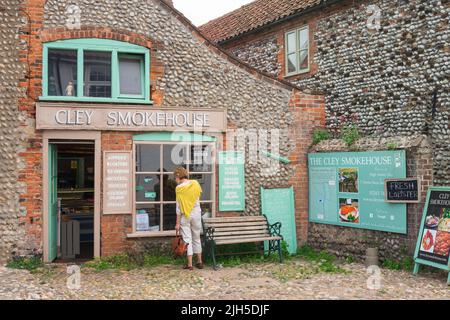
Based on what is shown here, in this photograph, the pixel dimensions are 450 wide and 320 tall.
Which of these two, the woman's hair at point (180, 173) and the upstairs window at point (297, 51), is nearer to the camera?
the woman's hair at point (180, 173)

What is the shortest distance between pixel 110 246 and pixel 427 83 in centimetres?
728

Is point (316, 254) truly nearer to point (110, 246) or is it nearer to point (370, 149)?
point (370, 149)

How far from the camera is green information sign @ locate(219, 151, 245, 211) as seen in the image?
10391 mm

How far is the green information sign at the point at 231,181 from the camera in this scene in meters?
10.4

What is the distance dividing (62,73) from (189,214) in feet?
12.7

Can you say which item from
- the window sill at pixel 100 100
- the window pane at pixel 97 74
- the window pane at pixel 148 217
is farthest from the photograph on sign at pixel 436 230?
the window pane at pixel 97 74

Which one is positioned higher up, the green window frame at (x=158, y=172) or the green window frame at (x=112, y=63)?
the green window frame at (x=112, y=63)

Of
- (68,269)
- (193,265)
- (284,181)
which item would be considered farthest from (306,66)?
(68,269)

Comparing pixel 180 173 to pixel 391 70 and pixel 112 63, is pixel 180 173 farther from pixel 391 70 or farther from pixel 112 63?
pixel 391 70

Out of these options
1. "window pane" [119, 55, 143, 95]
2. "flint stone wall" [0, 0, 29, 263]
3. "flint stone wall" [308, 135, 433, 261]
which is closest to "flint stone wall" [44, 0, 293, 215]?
"window pane" [119, 55, 143, 95]

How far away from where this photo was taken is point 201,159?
10359mm

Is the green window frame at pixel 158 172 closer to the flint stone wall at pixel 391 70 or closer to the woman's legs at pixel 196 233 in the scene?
the woman's legs at pixel 196 233

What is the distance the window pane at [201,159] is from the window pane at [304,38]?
4763mm

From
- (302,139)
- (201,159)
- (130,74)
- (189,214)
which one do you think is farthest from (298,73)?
(189,214)
